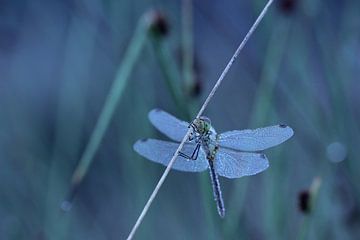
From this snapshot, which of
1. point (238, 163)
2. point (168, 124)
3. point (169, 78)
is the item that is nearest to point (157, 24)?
point (169, 78)

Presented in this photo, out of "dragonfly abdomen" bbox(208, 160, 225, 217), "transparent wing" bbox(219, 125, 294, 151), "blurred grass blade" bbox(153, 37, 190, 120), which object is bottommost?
"dragonfly abdomen" bbox(208, 160, 225, 217)

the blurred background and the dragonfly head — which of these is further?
the blurred background

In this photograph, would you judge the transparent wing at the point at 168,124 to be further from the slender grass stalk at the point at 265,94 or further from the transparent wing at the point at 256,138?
the slender grass stalk at the point at 265,94

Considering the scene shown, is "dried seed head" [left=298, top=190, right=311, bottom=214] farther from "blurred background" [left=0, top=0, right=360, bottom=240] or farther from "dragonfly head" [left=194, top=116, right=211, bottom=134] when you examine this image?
"dragonfly head" [left=194, top=116, right=211, bottom=134]

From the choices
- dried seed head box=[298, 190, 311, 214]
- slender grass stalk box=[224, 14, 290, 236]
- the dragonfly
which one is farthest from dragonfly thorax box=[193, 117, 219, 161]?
slender grass stalk box=[224, 14, 290, 236]

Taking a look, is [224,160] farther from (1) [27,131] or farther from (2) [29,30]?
(2) [29,30]

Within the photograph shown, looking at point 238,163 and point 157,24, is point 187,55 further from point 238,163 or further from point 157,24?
point 238,163

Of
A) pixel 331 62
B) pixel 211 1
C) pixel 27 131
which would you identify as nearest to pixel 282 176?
pixel 331 62
